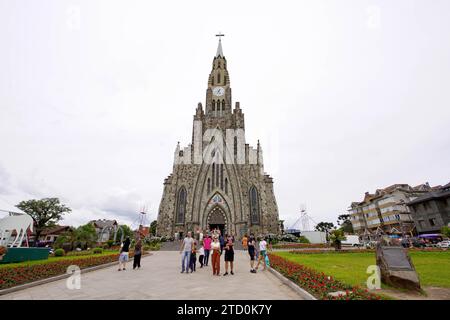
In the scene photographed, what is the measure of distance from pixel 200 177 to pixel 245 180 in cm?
745

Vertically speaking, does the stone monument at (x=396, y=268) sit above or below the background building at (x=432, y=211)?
Answer: below

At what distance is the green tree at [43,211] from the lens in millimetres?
41094

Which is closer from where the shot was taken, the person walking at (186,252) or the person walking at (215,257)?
the person walking at (215,257)

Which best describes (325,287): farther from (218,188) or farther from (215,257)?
(218,188)

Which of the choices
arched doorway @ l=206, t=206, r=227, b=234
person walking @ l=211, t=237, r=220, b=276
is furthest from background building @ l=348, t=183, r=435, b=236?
person walking @ l=211, t=237, r=220, b=276

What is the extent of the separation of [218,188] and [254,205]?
254 inches

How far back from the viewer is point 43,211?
41.9 metres

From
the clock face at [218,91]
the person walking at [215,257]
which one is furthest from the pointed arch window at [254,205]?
the person walking at [215,257]

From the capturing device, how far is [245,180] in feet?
121

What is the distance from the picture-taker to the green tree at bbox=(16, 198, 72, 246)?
41.1 m

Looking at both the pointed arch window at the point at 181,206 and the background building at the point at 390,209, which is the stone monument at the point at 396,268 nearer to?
the pointed arch window at the point at 181,206

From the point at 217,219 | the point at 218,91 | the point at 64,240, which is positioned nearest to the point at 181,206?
the point at 217,219
